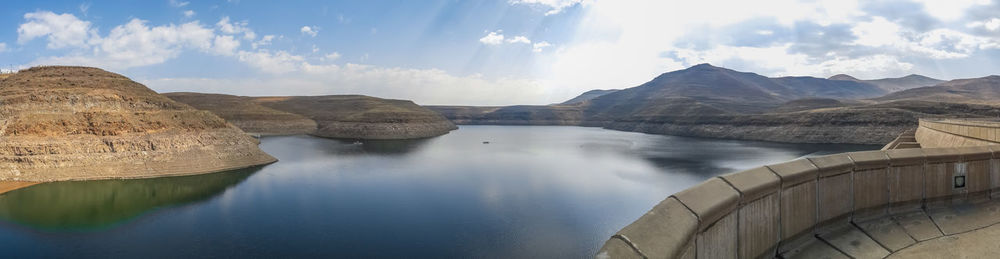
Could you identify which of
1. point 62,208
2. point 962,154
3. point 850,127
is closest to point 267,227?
point 62,208

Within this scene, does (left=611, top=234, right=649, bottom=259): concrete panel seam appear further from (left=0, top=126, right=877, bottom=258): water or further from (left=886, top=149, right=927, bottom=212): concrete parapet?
(left=0, top=126, right=877, bottom=258): water

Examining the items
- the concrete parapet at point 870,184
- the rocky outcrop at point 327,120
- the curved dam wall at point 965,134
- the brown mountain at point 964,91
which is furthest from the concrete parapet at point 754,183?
the brown mountain at point 964,91

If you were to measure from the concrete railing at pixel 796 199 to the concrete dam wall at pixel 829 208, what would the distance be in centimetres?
1

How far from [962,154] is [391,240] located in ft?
62.4

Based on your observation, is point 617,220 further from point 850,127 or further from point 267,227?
point 850,127

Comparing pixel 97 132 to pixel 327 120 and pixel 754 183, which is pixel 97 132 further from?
pixel 327 120

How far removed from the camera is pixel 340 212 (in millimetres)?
25219

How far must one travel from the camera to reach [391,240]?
19.5 meters

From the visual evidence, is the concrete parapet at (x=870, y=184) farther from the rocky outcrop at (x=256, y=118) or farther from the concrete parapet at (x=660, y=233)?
the rocky outcrop at (x=256, y=118)

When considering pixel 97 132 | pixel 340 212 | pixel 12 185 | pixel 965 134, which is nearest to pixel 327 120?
pixel 97 132

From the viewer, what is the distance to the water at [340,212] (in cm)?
1862

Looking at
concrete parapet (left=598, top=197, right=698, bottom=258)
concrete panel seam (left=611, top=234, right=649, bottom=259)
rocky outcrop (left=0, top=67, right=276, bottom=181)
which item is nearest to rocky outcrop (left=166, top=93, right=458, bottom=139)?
rocky outcrop (left=0, top=67, right=276, bottom=181)

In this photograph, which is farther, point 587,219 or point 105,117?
point 105,117

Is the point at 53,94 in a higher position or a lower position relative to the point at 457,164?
higher
